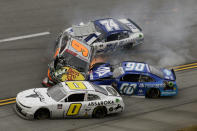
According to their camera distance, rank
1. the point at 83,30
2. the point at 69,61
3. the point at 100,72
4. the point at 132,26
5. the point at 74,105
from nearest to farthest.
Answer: the point at 74,105, the point at 100,72, the point at 69,61, the point at 83,30, the point at 132,26

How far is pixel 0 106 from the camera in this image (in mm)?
15383

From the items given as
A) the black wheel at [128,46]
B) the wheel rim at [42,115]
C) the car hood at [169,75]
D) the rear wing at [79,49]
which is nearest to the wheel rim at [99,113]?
the wheel rim at [42,115]

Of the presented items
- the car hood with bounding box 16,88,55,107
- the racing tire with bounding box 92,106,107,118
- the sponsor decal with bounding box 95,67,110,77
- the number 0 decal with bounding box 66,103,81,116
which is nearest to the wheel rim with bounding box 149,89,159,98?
the sponsor decal with bounding box 95,67,110,77

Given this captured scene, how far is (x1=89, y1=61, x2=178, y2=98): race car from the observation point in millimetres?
16484

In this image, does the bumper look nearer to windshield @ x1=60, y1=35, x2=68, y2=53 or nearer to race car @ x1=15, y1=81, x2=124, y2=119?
race car @ x1=15, y1=81, x2=124, y2=119

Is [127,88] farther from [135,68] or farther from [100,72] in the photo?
[100,72]

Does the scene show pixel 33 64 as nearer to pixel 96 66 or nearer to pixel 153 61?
pixel 96 66

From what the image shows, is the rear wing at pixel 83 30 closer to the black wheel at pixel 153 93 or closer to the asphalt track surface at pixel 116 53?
the asphalt track surface at pixel 116 53

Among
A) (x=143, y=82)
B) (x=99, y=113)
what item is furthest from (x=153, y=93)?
(x=99, y=113)

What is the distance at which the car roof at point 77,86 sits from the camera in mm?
14562

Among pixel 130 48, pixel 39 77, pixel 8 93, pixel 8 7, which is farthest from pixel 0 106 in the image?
pixel 8 7

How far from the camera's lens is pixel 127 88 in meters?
16.5

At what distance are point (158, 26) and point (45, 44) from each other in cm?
746

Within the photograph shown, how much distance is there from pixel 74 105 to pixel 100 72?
3146 millimetres
